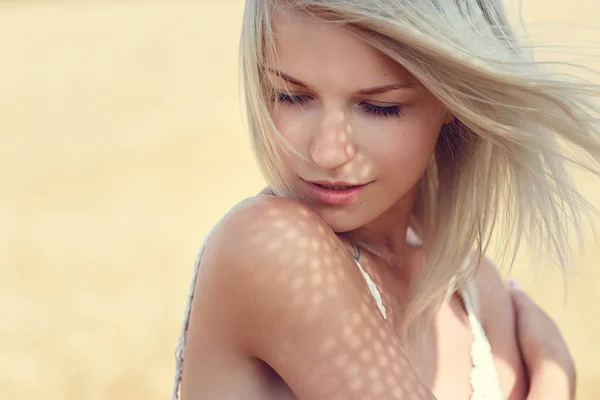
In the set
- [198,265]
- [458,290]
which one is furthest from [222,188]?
[198,265]

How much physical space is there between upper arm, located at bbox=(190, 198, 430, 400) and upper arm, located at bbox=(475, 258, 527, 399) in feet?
2.98

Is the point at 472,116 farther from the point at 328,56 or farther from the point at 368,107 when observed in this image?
the point at 328,56

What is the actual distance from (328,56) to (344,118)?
15 cm

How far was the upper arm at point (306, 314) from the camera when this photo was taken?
6.02ft

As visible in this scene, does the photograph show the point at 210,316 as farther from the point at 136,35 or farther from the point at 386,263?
the point at 136,35

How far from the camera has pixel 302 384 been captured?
6.14ft

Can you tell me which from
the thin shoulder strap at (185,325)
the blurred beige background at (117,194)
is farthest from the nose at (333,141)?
the blurred beige background at (117,194)

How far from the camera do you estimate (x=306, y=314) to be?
6.02 ft

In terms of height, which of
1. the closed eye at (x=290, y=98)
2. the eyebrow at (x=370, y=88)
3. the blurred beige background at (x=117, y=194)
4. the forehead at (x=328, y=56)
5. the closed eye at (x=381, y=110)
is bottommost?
the blurred beige background at (x=117, y=194)

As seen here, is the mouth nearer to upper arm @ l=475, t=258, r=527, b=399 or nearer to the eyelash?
the eyelash

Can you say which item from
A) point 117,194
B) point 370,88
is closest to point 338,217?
point 370,88

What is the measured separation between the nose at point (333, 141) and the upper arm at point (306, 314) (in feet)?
0.48

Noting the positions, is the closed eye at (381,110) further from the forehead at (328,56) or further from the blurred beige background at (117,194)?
the blurred beige background at (117,194)

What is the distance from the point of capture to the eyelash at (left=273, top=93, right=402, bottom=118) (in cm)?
201
